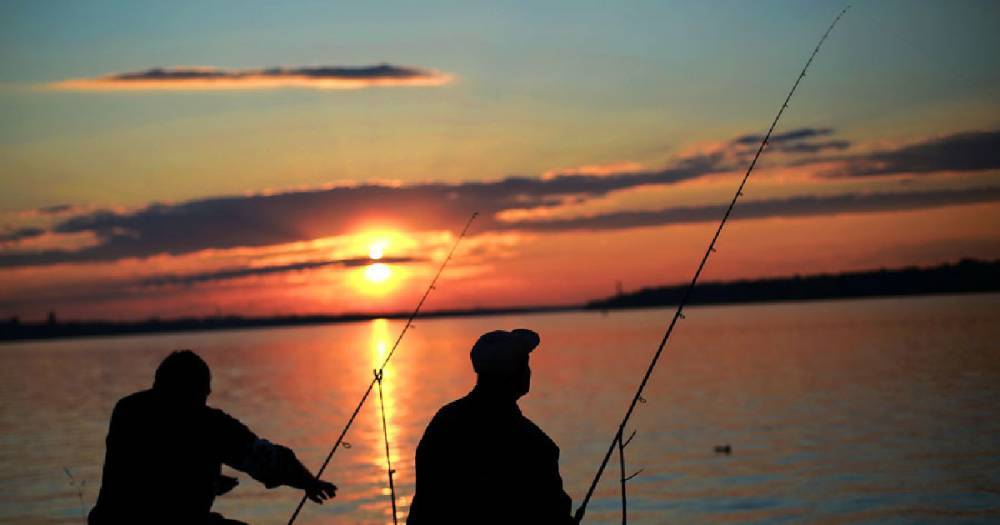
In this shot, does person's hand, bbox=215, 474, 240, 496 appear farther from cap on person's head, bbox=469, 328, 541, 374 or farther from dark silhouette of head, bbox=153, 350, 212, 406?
cap on person's head, bbox=469, 328, 541, 374

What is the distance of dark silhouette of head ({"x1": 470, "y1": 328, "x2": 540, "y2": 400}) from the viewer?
496cm

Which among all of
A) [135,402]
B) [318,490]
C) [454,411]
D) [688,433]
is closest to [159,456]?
[135,402]

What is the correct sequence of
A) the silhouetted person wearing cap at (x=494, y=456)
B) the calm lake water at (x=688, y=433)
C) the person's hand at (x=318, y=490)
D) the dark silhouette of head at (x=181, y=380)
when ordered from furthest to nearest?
1. the calm lake water at (x=688, y=433)
2. the person's hand at (x=318, y=490)
3. the dark silhouette of head at (x=181, y=380)
4. the silhouetted person wearing cap at (x=494, y=456)

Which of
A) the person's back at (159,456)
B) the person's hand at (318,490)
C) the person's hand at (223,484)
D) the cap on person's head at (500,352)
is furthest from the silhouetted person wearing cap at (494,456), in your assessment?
the person's hand at (223,484)

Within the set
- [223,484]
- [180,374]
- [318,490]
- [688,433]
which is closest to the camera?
[180,374]

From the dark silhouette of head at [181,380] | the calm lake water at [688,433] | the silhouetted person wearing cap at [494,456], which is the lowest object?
the silhouetted person wearing cap at [494,456]

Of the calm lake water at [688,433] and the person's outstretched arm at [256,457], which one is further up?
the calm lake water at [688,433]

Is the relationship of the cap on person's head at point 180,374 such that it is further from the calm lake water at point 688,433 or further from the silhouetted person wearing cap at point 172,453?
the calm lake water at point 688,433

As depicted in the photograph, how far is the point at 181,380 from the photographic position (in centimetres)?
580

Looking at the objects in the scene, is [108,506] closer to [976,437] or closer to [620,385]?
[976,437]

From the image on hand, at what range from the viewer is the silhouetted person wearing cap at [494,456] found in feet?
16.1

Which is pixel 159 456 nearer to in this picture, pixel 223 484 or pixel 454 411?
pixel 223 484

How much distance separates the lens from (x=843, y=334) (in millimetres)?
83625

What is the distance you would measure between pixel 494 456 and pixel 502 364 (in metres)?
0.33
